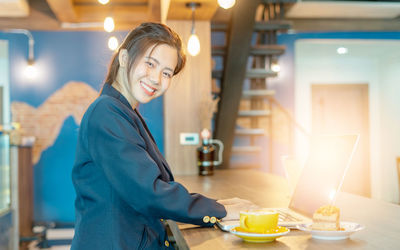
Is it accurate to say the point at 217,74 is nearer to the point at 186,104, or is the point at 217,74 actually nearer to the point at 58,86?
the point at 186,104

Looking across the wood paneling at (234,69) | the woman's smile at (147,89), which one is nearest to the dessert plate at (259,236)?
the woman's smile at (147,89)

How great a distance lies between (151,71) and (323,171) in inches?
25.3

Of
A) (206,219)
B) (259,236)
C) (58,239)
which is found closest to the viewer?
(259,236)

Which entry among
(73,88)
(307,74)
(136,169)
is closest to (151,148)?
(136,169)

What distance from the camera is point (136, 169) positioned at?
118 centimetres

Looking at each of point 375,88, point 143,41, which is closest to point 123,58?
point 143,41

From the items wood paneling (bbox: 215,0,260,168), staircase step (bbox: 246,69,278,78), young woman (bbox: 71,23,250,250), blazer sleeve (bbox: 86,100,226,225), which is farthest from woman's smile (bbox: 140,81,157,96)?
staircase step (bbox: 246,69,278,78)

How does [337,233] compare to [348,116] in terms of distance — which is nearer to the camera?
[337,233]

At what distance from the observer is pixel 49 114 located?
6.32 meters

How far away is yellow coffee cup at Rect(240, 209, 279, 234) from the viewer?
3.77 feet

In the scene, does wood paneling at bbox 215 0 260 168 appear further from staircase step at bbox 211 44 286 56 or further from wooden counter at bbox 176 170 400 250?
wooden counter at bbox 176 170 400 250

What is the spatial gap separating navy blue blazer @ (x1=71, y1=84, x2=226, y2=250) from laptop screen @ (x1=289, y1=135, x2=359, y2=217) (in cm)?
32

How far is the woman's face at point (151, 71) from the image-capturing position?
1408mm

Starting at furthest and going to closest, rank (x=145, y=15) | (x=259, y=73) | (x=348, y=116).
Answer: (x=348, y=116) < (x=145, y=15) < (x=259, y=73)
